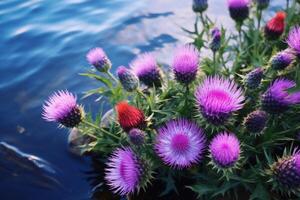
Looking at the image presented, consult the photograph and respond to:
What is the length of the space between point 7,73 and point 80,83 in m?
1.11

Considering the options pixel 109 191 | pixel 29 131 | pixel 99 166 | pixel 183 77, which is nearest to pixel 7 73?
pixel 29 131

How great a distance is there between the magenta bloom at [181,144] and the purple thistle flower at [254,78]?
0.56m

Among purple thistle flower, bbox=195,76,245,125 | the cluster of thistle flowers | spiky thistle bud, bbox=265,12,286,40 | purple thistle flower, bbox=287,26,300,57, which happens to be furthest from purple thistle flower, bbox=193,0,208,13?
purple thistle flower, bbox=195,76,245,125

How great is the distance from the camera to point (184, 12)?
6.98 metres

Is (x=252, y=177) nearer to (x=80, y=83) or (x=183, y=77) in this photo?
(x=183, y=77)

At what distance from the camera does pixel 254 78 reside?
337 cm

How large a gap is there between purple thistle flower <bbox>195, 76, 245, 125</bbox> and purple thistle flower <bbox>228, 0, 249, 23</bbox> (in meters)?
1.51

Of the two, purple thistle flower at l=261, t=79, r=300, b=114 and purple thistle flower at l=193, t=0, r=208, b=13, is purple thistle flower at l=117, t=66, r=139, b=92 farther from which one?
purple thistle flower at l=193, t=0, r=208, b=13

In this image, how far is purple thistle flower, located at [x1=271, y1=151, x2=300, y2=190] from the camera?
110 inches

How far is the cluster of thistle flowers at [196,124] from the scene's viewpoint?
9.34ft

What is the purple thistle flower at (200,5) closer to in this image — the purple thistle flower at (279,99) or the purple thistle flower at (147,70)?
the purple thistle flower at (147,70)

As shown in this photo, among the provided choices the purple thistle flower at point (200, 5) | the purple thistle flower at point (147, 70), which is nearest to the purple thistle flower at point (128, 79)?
the purple thistle flower at point (147, 70)

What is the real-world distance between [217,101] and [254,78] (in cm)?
57

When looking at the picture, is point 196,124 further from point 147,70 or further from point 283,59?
point 283,59
